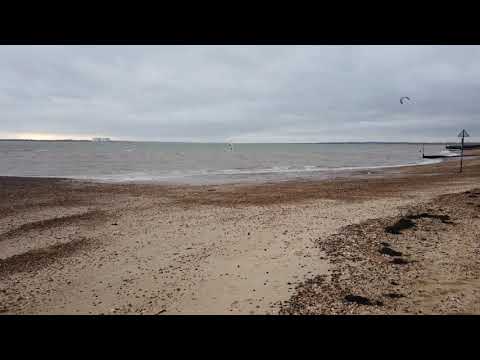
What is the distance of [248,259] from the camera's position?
6828mm

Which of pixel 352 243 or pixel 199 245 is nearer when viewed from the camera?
pixel 352 243

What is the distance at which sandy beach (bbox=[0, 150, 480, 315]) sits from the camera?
4.81m

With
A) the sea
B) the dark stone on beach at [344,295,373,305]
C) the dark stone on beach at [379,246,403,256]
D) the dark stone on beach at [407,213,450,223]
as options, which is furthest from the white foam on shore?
the dark stone on beach at [344,295,373,305]

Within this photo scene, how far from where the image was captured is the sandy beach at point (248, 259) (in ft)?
15.8

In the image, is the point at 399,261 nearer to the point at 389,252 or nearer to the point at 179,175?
the point at 389,252

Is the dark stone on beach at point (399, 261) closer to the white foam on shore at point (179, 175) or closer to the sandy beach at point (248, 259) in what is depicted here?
the sandy beach at point (248, 259)

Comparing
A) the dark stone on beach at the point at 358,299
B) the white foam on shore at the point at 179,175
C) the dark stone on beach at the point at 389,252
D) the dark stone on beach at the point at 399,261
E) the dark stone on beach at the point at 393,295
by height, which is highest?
the white foam on shore at the point at 179,175

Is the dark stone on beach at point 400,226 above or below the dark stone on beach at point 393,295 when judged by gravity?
above

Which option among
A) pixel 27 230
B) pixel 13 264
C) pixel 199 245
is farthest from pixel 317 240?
pixel 27 230
